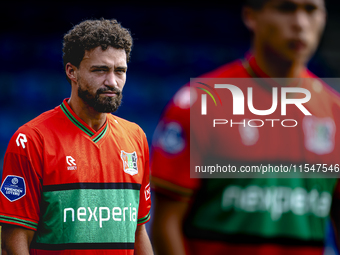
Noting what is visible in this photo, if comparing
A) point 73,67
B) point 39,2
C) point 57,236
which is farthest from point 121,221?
point 39,2

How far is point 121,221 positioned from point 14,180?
22.9 inches

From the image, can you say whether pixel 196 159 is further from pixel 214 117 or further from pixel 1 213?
pixel 1 213

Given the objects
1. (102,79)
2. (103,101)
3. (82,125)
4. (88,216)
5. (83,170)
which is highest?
(102,79)

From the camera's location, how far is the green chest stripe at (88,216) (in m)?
2.20

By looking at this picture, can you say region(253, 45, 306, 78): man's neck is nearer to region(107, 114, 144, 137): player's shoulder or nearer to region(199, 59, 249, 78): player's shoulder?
region(199, 59, 249, 78): player's shoulder

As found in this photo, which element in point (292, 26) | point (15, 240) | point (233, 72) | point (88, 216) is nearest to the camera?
point (292, 26)

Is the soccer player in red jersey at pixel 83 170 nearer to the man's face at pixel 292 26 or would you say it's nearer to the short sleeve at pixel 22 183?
the short sleeve at pixel 22 183

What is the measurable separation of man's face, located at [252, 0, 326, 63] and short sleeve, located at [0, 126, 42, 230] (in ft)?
4.28

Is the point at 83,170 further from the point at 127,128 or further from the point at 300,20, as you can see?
the point at 300,20

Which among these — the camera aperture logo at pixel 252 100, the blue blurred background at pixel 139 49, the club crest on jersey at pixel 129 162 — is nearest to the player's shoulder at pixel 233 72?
the camera aperture logo at pixel 252 100

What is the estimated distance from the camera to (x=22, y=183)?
2.19 metres

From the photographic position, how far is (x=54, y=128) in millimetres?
A: 2340

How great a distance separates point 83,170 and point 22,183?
0.31 m

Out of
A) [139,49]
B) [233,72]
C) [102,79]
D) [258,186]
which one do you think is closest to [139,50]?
[139,49]
